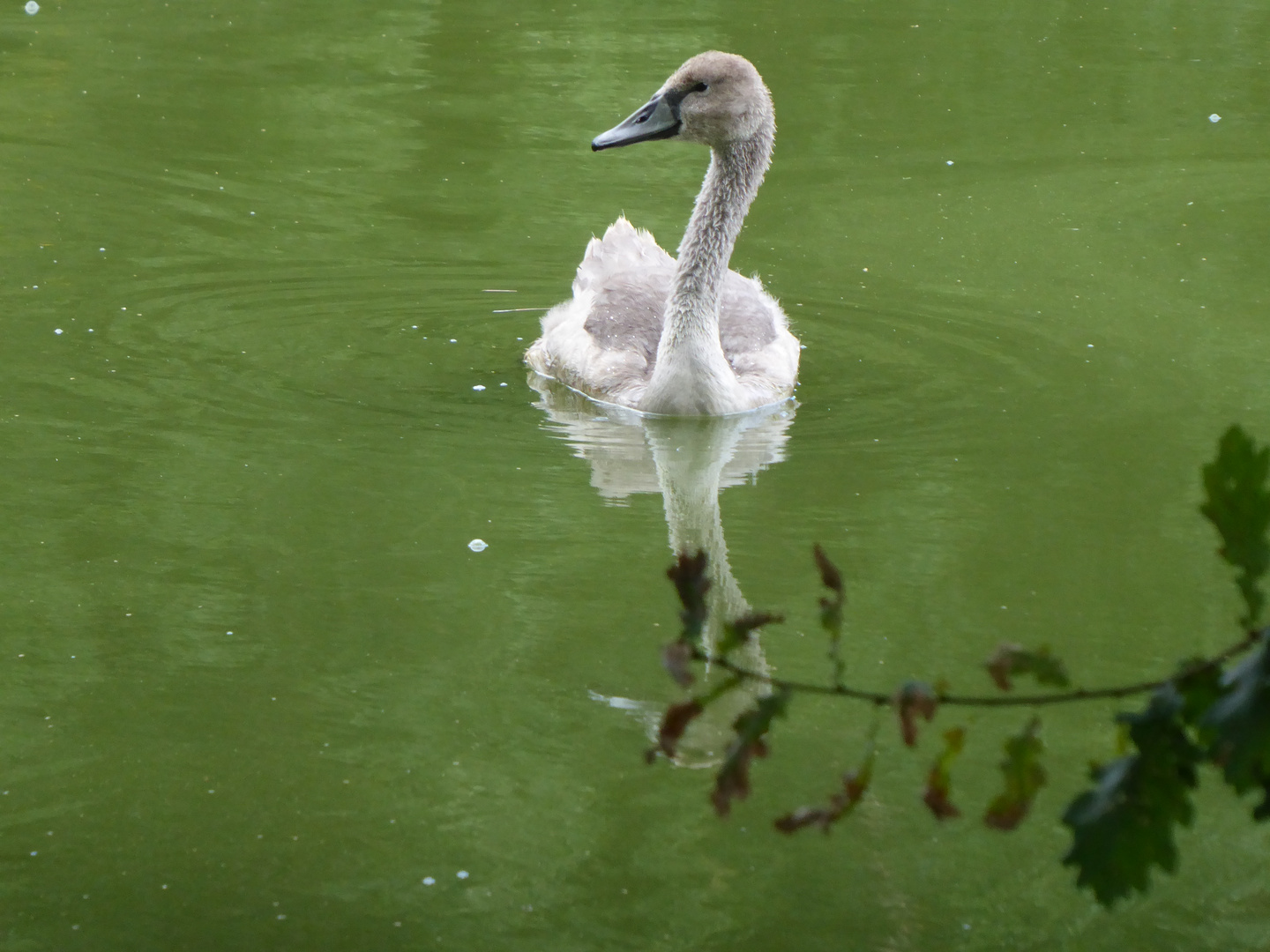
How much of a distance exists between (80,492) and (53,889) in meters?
2.81

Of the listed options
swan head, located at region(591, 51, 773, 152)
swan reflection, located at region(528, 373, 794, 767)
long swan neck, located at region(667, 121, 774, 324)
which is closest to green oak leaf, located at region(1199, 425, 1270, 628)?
swan reflection, located at region(528, 373, 794, 767)

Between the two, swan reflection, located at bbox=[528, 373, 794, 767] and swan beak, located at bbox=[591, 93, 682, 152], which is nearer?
swan reflection, located at bbox=[528, 373, 794, 767]

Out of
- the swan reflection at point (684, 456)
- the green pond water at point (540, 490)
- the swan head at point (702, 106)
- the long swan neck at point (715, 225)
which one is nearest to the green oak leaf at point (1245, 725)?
the green pond water at point (540, 490)

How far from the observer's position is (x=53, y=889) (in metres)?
4.34

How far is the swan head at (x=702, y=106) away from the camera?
8328 millimetres

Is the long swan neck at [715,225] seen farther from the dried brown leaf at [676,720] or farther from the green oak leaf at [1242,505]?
the green oak leaf at [1242,505]

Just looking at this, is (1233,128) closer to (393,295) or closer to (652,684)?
(393,295)

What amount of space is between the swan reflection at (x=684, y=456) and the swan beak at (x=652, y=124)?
3.93 ft

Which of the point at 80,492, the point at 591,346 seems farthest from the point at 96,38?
the point at 80,492

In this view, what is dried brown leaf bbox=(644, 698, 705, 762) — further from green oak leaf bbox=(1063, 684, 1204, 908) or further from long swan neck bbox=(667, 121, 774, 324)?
long swan neck bbox=(667, 121, 774, 324)

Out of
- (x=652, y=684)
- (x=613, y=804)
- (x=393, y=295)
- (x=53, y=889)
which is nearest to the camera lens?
(x=53, y=889)

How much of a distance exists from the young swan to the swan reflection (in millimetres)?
94

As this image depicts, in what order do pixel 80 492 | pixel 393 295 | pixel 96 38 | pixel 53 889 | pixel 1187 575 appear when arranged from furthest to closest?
pixel 96 38
pixel 393 295
pixel 80 492
pixel 1187 575
pixel 53 889

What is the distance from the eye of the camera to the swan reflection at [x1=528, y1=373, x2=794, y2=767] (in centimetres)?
654
